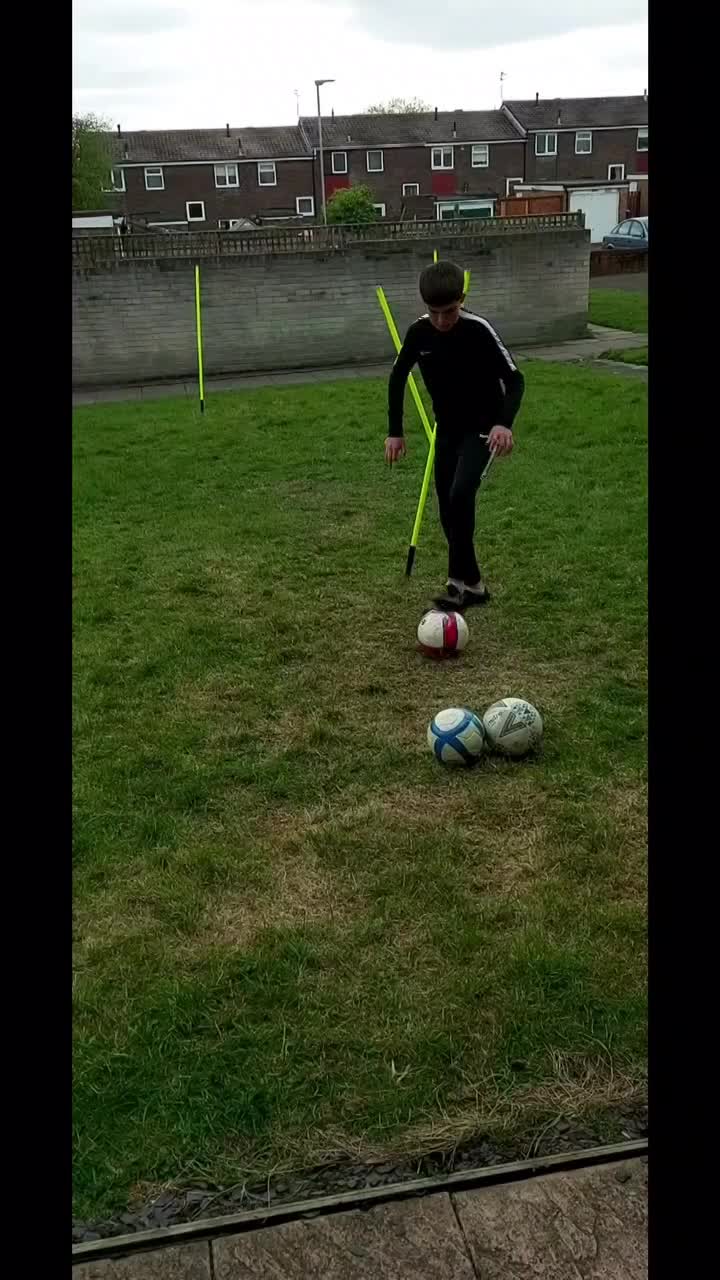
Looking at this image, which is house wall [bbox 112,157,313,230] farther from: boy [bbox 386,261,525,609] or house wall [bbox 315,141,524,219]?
boy [bbox 386,261,525,609]

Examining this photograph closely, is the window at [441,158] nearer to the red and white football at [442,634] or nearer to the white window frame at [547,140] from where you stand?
the white window frame at [547,140]

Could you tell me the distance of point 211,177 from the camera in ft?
209

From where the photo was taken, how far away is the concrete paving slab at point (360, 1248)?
235 centimetres

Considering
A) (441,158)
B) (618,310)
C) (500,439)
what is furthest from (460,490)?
(441,158)

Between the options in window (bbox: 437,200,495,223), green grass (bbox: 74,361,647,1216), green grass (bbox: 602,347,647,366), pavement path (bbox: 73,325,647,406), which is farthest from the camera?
window (bbox: 437,200,495,223)

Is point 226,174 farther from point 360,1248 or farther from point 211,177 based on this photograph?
point 360,1248

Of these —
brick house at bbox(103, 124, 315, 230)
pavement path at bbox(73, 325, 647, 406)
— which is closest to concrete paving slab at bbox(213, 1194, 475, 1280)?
pavement path at bbox(73, 325, 647, 406)

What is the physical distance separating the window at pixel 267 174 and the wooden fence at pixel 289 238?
150 feet

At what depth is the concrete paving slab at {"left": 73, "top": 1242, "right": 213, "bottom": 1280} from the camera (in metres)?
2.37

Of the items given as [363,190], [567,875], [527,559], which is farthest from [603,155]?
[567,875]

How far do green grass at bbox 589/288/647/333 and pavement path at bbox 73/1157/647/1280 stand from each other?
19792 mm

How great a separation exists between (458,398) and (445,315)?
54cm
